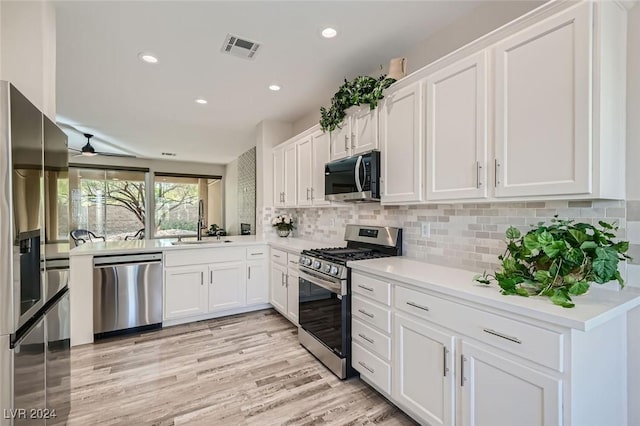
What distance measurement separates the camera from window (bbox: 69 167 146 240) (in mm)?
7129

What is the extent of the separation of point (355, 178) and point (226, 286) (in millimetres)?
2210

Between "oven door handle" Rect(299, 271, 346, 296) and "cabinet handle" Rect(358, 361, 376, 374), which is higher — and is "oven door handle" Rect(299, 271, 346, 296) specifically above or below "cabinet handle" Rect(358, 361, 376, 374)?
above

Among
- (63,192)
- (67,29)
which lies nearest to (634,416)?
(63,192)

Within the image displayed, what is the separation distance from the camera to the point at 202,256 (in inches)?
142

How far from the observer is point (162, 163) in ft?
26.4

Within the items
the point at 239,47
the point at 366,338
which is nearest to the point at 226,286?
the point at 366,338

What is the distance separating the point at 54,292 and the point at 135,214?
276 inches

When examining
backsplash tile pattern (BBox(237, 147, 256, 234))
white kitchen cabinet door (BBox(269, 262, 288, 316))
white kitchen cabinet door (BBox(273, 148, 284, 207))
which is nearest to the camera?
white kitchen cabinet door (BBox(269, 262, 288, 316))

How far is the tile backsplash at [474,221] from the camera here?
1.47 meters

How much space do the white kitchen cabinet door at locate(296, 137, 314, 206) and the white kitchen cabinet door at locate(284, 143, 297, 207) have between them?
0.11 metres

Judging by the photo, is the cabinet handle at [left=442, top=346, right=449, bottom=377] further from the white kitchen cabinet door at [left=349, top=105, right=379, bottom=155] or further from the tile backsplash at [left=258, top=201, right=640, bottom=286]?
the white kitchen cabinet door at [left=349, top=105, right=379, bottom=155]

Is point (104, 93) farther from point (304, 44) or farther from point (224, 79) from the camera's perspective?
point (304, 44)

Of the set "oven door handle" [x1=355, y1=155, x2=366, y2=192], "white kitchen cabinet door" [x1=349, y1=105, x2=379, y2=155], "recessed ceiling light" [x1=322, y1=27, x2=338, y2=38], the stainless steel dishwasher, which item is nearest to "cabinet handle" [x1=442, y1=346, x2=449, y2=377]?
"oven door handle" [x1=355, y1=155, x2=366, y2=192]

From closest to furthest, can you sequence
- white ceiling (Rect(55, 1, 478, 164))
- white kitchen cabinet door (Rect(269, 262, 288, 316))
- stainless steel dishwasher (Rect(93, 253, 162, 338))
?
white ceiling (Rect(55, 1, 478, 164)) → stainless steel dishwasher (Rect(93, 253, 162, 338)) → white kitchen cabinet door (Rect(269, 262, 288, 316))
